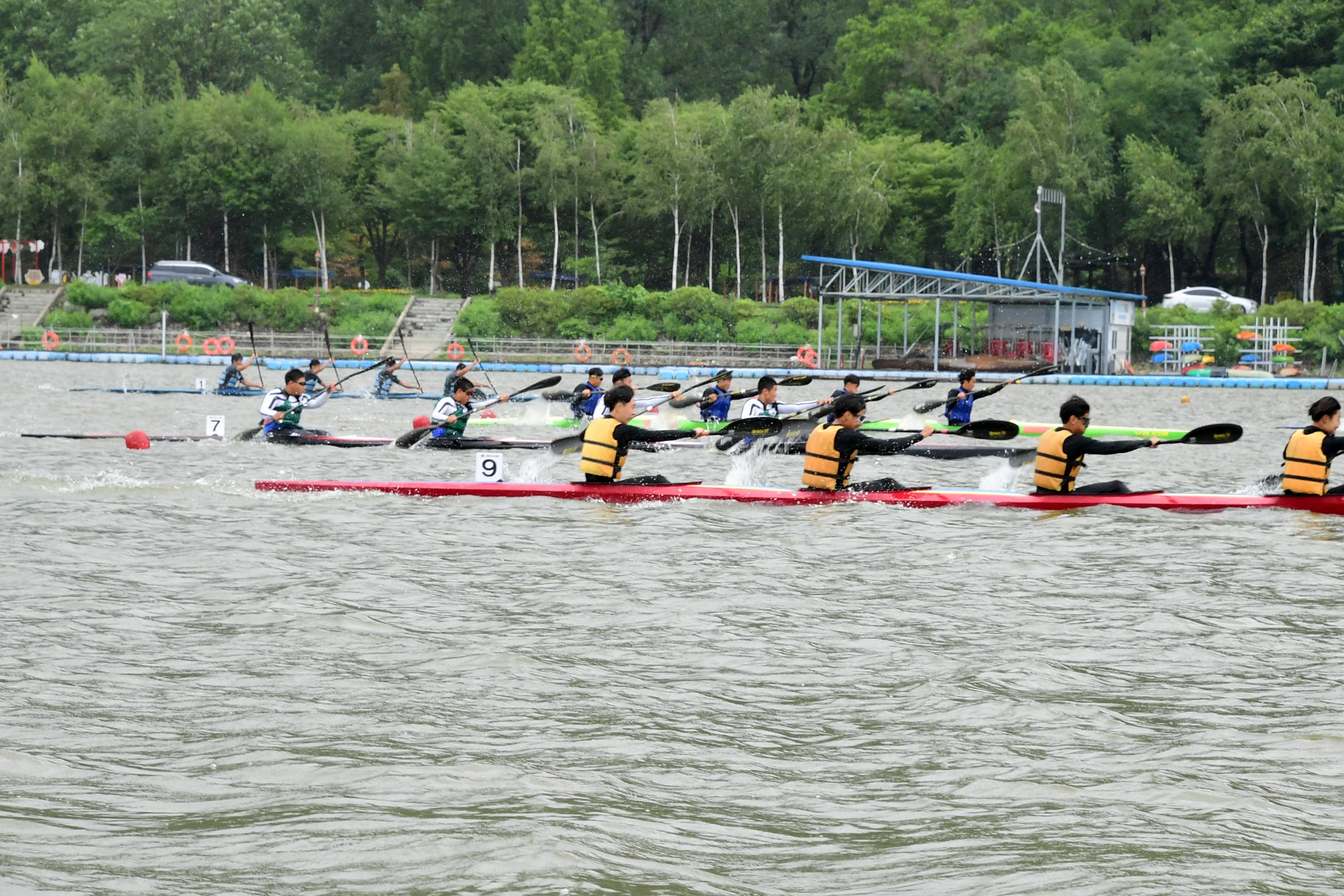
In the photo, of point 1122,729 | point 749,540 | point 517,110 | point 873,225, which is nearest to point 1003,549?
point 749,540

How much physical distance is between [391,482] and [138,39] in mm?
76121

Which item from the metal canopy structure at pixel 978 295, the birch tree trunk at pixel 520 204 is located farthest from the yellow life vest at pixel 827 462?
the birch tree trunk at pixel 520 204

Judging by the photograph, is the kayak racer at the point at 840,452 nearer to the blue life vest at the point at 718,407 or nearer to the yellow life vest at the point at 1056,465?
the yellow life vest at the point at 1056,465

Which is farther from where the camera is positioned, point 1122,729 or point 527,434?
point 527,434

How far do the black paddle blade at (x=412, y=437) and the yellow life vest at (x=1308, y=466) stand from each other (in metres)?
11.2

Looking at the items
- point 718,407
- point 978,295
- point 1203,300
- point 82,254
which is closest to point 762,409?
point 718,407

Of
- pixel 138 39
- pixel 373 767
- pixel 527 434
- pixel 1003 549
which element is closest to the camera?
pixel 373 767

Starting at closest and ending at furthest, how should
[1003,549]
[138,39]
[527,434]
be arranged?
[1003,549] < [527,434] < [138,39]

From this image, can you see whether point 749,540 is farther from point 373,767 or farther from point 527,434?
point 527,434

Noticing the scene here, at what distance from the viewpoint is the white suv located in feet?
194

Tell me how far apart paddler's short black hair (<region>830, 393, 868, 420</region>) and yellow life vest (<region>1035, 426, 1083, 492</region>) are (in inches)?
74.7

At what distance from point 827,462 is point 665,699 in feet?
25.8

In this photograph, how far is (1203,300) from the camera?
6047 cm

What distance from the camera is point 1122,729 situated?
862cm
